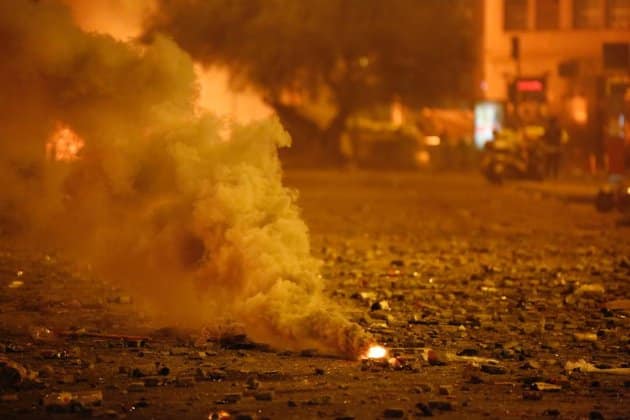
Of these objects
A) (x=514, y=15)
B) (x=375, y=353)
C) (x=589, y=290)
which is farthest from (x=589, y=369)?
(x=514, y=15)

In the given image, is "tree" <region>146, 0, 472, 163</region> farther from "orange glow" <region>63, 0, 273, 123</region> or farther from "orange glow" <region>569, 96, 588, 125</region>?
"orange glow" <region>569, 96, 588, 125</region>

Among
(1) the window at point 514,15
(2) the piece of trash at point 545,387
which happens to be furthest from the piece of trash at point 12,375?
(1) the window at point 514,15

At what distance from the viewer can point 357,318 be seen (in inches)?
433

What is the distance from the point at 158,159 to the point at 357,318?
2.43m

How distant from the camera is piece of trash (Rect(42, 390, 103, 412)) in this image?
280 inches

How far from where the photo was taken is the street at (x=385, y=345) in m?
7.36

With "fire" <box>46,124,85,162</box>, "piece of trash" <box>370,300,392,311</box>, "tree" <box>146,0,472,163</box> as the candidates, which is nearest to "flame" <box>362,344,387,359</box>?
"piece of trash" <box>370,300,392,311</box>

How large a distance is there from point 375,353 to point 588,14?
1836 inches

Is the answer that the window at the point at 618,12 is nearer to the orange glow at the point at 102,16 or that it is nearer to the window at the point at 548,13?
the window at the point at 548,13

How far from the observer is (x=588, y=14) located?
53.2 m

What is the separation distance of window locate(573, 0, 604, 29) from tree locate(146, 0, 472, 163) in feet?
16.7

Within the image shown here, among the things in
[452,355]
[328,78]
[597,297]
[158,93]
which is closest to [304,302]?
[452,355]

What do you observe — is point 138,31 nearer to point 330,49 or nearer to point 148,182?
point 148,182

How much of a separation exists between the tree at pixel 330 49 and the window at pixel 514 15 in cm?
209
